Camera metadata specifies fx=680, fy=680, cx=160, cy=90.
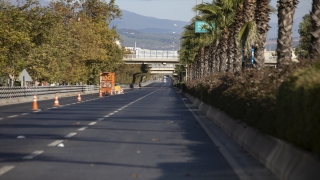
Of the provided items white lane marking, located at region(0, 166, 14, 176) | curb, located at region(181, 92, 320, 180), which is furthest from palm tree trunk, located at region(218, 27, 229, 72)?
white lane marking, located at region(0, 166, 14, 176)

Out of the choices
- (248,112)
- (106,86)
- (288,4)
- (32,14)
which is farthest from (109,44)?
(248,112)

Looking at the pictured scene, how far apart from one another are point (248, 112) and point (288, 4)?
25.1ft

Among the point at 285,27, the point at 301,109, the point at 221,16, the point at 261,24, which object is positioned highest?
the point at 221,16

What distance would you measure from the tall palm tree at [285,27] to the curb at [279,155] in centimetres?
511

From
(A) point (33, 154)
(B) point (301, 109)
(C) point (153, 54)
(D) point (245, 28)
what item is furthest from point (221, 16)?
(C) point (153, 54)

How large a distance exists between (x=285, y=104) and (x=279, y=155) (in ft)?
2.78

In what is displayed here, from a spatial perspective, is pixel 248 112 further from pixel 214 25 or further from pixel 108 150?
pixel 214 25

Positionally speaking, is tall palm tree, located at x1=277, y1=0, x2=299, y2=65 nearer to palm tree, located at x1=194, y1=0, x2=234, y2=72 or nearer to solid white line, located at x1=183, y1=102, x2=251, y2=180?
solid white line, located at x1=183, y1=102, x2=251, y2=180

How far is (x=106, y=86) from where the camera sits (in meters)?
85.1

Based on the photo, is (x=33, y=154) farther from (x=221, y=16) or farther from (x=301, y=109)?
(x=221, y=16)

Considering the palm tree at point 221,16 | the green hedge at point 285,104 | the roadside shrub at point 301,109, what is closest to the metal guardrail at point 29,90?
the palm tree at point 221,16

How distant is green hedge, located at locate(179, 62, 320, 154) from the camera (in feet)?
30.3

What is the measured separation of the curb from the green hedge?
15 centimetres

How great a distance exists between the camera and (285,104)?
438 inches
